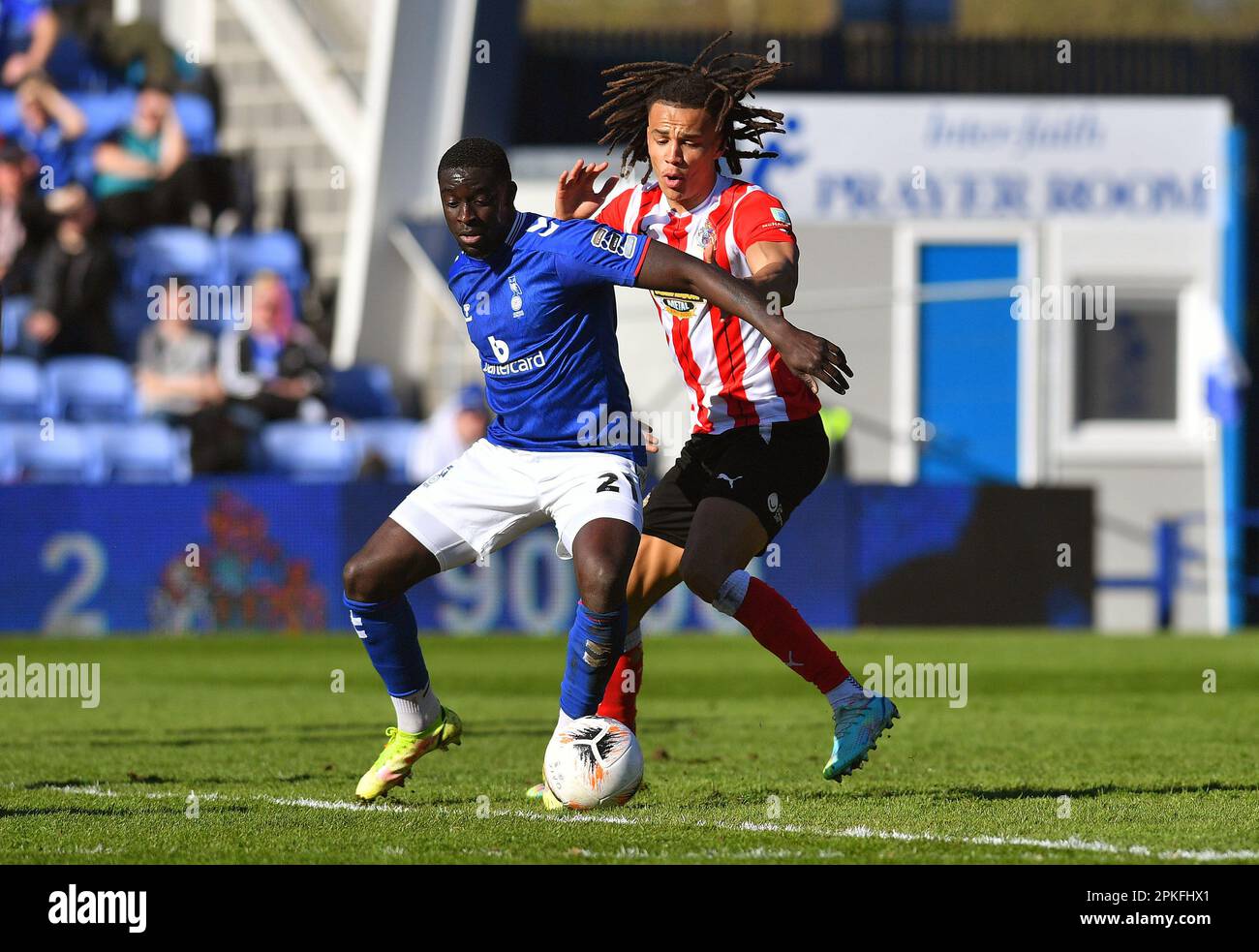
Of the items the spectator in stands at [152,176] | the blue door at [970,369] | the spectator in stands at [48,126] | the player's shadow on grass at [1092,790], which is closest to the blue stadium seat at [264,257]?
the spectator in stands at [152,176]

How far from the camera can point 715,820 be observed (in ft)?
20.4

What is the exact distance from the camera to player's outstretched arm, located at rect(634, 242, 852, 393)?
588 cm

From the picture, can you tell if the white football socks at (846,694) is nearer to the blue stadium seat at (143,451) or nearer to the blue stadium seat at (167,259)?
the blue stadium seat at (143,451)

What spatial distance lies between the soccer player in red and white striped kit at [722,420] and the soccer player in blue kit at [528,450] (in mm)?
410

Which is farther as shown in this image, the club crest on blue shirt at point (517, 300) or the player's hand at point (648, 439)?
the player's hand at point (648, 439)

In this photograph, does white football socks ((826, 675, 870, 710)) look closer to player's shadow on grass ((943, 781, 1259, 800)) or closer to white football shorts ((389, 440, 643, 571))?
player's shadow on grass ((943, 781, 1259, 800))

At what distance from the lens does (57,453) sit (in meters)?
18.1

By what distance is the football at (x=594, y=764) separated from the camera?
6328 millimetres

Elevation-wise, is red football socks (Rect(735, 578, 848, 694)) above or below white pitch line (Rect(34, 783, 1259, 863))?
above

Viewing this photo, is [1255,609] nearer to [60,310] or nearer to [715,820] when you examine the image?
[60,310]

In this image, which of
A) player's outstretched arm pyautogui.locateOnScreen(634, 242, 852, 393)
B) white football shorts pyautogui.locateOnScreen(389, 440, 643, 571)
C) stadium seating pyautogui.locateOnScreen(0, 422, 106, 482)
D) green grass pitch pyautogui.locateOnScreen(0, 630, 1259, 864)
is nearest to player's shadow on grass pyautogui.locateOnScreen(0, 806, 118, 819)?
green grass pitch pyautogui.locateOnScreen(0, 630, 1259, 864)

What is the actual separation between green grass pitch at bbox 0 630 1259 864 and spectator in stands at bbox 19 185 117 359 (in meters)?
5.55
